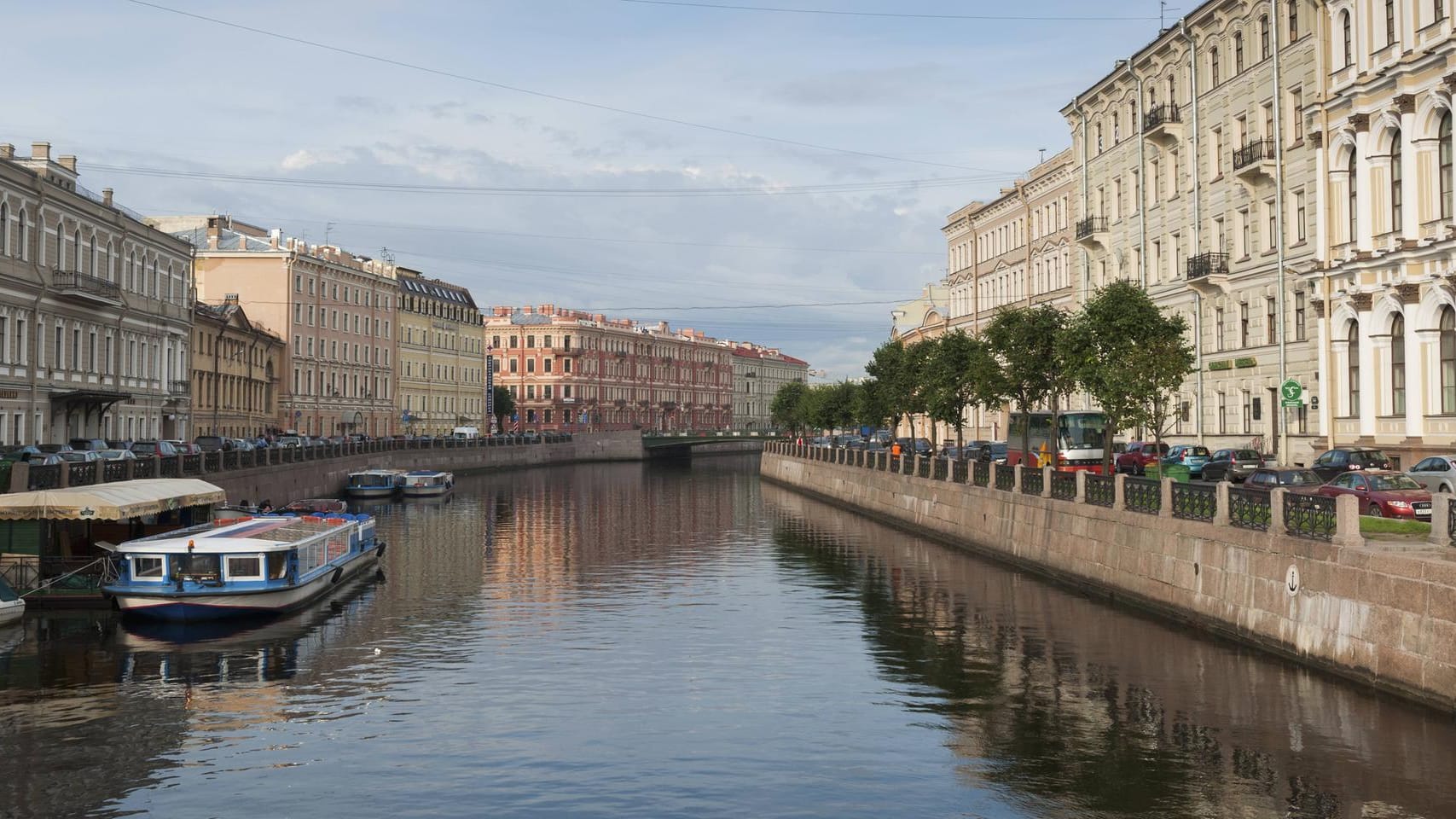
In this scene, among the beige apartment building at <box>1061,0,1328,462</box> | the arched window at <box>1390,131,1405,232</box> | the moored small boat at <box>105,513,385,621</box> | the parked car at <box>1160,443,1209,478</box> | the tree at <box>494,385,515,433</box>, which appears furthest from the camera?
the tree at <box>494,385,515,433</box>

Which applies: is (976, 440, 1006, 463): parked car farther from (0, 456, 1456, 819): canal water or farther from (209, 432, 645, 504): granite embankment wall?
(209, 432, 645, 504): granite embankment wall

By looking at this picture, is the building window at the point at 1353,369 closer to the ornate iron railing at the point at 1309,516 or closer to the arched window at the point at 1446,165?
the arched window at the point at 1446,165

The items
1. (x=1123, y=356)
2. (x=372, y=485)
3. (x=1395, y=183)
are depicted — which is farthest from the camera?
(x=372, y=485)

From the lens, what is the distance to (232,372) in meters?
92.8

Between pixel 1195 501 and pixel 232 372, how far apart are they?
76.1 metres

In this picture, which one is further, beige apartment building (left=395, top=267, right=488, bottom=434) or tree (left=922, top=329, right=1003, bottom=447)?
beige apartment building (left=395, top=267, right=488, bottom=434)

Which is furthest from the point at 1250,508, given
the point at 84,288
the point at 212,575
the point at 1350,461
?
the point at 84,288

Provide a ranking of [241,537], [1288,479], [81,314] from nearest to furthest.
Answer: [241,537], [1288,479], [81,314]

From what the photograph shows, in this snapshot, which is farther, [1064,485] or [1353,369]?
[1353,369]

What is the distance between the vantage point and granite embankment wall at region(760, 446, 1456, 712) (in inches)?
809

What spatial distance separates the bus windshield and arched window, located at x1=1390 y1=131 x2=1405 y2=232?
51.9 feet

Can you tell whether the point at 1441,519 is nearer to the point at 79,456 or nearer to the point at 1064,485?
the point at 1064,485

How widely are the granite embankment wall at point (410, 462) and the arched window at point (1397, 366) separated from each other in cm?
4113

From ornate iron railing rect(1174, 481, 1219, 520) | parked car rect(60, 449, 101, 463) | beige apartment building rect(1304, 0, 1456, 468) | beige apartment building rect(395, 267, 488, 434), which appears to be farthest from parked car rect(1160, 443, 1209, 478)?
beige apartment building rect(395, 267, 488, 434)
